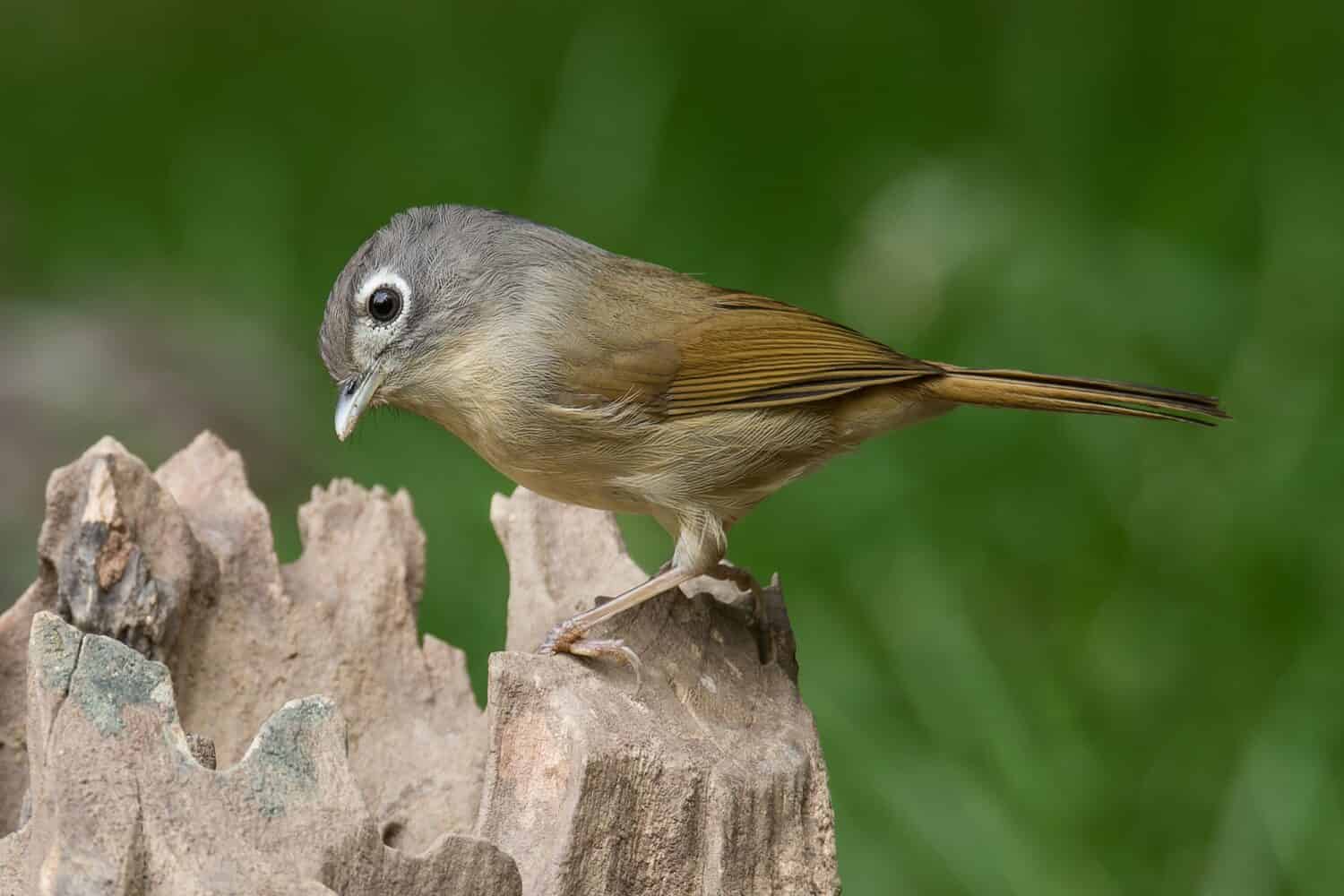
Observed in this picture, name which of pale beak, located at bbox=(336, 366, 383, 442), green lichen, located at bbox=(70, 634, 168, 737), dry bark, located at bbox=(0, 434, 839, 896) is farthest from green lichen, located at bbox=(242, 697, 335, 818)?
pale beak, located at bbox=(336, 366, 383, 442)

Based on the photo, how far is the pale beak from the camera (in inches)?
151

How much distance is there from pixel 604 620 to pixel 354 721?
59 centimetres

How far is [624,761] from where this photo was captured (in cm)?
306

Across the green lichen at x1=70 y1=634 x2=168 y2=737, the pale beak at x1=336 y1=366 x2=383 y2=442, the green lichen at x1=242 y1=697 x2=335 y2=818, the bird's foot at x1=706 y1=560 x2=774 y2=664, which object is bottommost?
the green lichen at x1=242 y1=697 x2=335 y2=818

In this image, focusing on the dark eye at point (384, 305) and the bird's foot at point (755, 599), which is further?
the dark eye at point (384, 305)

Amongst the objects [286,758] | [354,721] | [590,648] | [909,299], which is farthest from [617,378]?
[909,299]

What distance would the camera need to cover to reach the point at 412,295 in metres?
3.89

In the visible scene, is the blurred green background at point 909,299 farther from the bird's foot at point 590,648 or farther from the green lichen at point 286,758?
the green lichen at point 286,758

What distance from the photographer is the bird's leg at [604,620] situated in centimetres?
348

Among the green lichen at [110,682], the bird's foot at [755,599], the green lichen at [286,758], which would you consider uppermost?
the bird's foot at [755,599]

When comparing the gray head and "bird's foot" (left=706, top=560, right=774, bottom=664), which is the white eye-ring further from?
"bird's foot" (left=706, top=560, right=774, bottom=664)

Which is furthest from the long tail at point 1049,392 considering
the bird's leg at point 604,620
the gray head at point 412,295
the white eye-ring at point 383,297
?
the white eye-ring at point 383,297

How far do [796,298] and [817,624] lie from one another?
1.67 metres

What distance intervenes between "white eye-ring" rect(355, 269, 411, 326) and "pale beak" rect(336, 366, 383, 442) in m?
0.12
